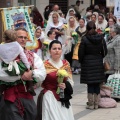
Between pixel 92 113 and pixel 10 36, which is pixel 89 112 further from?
pixel 10 36

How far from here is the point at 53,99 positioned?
684cm

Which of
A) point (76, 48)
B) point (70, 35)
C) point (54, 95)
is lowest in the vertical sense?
point (76, 48)

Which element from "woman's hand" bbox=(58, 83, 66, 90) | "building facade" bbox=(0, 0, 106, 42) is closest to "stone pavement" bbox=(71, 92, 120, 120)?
"woman's hand" bbox=(58, 83, 66, 90)

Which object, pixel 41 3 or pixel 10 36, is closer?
pixel 10 36

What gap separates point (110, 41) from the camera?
11.0 metres

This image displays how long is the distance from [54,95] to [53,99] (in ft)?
0.18

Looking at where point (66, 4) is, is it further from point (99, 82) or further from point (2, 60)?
point (2, 60)

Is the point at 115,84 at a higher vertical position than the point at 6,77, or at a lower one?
lower

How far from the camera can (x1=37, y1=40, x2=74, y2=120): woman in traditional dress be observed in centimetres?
680

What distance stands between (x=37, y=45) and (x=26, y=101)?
734 centimetres

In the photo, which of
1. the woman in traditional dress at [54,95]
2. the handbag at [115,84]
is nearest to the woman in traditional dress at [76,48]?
the handbag at [115,84]

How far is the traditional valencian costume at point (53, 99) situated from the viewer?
680 centimetres

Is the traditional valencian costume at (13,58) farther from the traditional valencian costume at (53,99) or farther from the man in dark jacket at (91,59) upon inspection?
the man in dark jacket at (91,59)

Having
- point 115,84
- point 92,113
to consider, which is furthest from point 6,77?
point 115,84
